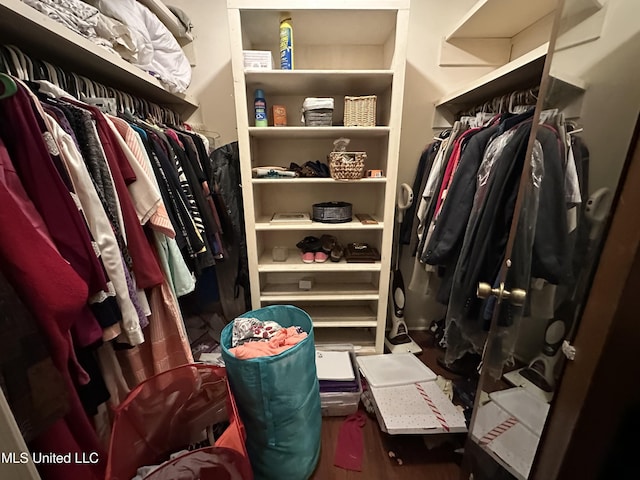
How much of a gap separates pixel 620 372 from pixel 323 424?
4.26ft

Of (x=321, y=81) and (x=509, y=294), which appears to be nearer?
(x=509, y=294)

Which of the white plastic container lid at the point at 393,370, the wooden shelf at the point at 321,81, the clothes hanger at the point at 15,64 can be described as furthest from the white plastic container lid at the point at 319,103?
the white plastic container lid at the point at 393,370

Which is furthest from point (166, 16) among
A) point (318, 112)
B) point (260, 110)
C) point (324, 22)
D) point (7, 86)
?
point (7, 86)

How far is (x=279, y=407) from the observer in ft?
3.20

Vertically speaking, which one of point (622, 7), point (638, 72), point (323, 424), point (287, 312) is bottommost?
point (323, 424)

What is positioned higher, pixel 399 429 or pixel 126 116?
pixel 126 116

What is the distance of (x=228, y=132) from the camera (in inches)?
71.2

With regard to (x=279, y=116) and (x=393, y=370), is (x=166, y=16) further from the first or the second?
(x=393, y=370)

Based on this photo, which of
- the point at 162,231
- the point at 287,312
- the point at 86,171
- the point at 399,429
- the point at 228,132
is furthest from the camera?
the point at 228,132

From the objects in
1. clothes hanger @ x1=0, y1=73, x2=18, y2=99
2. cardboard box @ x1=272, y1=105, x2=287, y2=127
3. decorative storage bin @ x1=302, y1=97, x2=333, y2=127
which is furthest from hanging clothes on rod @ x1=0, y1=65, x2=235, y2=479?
decorative storage bin @ x1=302, y1=97, x2=333, y2=127

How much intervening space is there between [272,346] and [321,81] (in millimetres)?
1351

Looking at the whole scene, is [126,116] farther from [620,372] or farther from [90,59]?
[620,372]

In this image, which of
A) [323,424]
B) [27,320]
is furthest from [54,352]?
[323,424]

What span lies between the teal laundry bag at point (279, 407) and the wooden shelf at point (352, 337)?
2.23 ft
